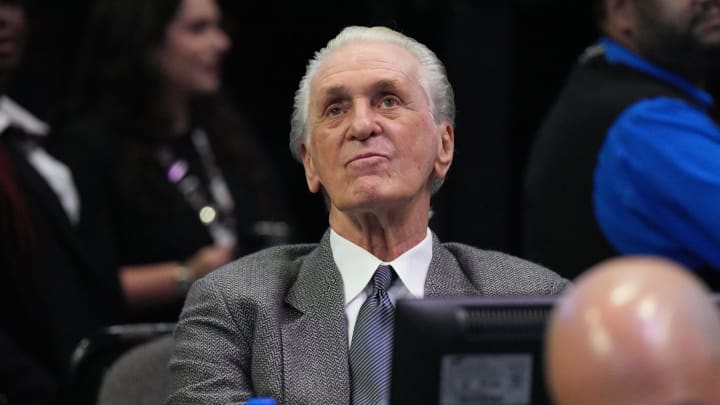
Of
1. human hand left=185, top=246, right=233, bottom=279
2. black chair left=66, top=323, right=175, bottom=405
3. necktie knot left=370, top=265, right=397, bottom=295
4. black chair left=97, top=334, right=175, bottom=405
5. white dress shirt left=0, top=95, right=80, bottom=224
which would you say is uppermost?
necktie knot left=370, top=265, right=397, bottom=295

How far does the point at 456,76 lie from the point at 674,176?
5.38 feet

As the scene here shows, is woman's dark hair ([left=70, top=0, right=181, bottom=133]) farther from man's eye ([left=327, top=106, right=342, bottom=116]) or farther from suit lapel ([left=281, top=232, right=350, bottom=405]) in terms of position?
suit lapel ([left=281, top=232, right=350, bottom=405])

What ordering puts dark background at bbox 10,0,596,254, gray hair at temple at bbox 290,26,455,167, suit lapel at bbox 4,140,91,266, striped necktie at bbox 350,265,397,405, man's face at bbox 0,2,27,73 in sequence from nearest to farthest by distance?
striped necktie at bbox 350,265,397,405 → gray hair at temple at bbox 290,26,455,167 → suit lapel at bbox 4,140,91,266 → man's face at bbox 0,2,27,73 → dark background at bbox 10,0,596,254

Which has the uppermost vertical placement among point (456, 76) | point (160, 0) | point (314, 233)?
point (160, 0)

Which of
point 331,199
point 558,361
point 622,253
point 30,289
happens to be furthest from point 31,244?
point 558,361

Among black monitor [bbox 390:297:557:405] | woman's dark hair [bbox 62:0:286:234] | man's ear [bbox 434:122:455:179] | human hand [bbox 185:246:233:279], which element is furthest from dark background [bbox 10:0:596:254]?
black monitor [bbox 390:297:557:405]

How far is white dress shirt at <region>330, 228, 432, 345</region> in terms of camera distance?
2.46 m

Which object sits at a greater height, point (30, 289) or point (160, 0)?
point (160, 0)

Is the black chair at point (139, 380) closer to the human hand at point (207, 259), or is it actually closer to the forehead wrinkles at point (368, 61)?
the forehead wrinkles at point (368, 61)

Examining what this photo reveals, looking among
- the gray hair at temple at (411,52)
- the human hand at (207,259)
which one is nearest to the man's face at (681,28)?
the gray hair at temple at (411,52)

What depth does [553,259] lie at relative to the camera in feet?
11.8

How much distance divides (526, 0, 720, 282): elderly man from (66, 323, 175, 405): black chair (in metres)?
1.18

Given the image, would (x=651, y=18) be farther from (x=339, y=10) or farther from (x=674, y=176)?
(x=339, y=10)

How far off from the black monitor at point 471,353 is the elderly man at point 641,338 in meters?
0.54
